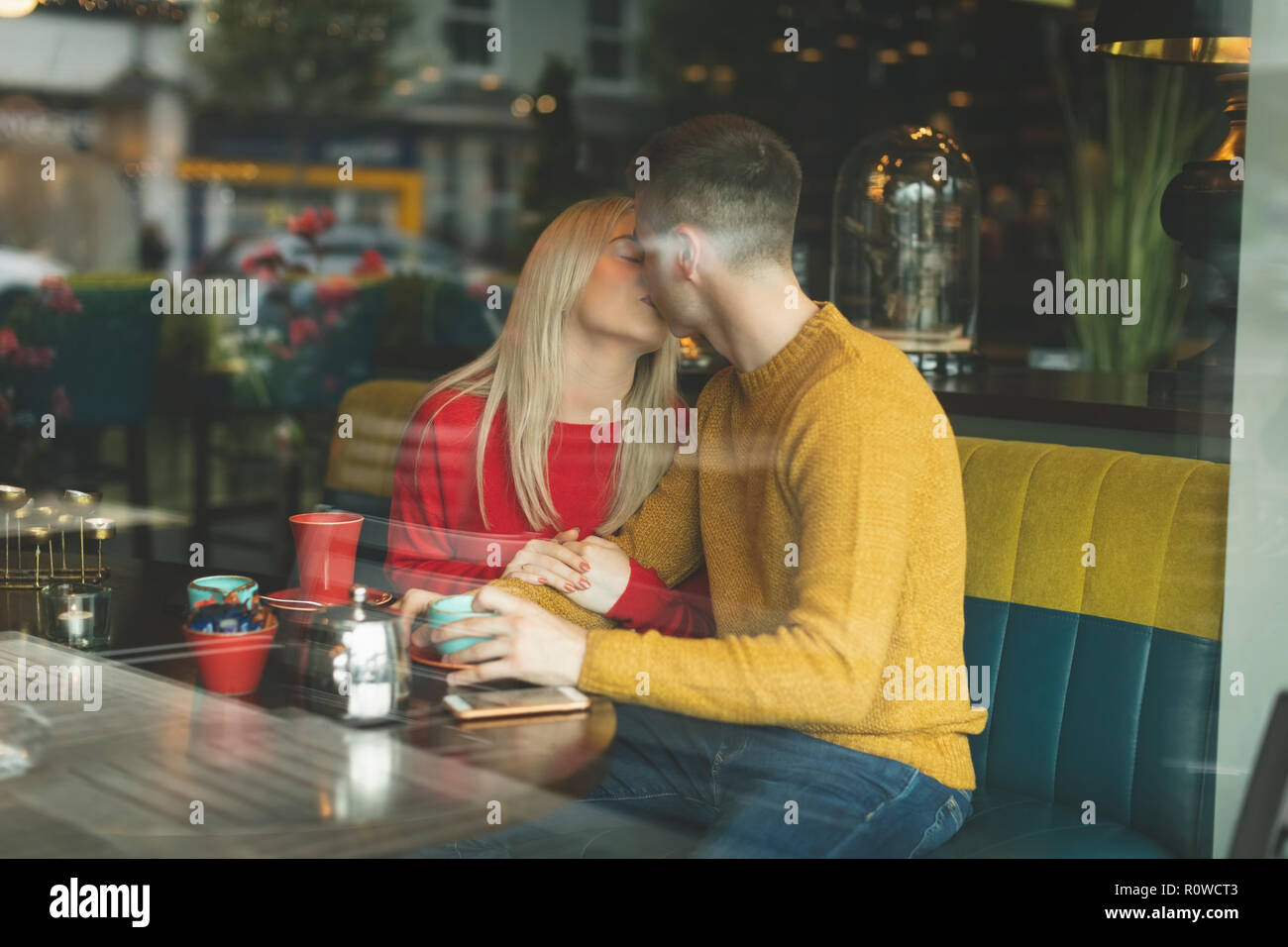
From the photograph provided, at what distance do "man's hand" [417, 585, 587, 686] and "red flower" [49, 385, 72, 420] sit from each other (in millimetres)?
1933

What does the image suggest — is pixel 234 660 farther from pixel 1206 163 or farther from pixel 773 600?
pixel 1206 163

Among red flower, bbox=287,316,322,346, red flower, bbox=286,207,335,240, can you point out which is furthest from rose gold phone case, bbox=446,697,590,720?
red flower, bbox=286,207,335,240

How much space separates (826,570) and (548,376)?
72 cm

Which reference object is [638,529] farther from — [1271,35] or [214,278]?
[214,278]

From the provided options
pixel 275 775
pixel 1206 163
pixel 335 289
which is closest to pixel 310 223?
pixel 335 289

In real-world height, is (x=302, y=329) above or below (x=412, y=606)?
above

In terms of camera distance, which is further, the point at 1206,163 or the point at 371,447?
the point at 371,447

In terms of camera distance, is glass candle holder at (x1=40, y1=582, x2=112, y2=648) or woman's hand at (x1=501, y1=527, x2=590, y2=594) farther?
woman's hand at (x1=501, y1=527, x2=590, y2=594)

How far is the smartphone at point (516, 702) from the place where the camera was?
3.76ft

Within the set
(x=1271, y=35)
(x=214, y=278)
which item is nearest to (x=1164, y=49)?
(x=1271, y=35)

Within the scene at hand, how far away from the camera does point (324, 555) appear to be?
1.46 meters

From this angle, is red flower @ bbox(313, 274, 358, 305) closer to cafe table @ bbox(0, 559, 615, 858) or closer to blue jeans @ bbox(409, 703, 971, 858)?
blue jeans @ bbox(409, 703, 971, 858)

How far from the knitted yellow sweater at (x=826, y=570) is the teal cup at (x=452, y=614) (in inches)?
4.9

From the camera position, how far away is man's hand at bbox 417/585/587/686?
124cm
